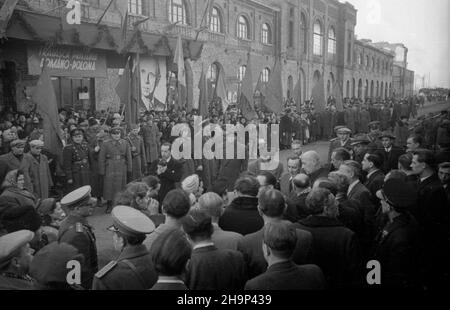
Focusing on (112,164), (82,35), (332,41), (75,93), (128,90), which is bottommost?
(112,164)

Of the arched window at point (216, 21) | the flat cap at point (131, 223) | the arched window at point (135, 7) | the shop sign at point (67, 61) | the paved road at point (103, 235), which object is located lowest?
the paved road at point (103, 235)

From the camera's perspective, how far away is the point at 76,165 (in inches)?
280

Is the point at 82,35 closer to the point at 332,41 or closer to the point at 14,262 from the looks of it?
the point at 14,262

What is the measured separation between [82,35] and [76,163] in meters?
4.90

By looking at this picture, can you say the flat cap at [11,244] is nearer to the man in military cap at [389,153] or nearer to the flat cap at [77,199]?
the flat cap at [77,199]

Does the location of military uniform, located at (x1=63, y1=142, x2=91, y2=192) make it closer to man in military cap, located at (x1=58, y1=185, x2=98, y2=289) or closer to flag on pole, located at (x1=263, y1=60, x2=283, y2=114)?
flag on pole, located at (x1=263, y1=60, x2=283, y2=114)

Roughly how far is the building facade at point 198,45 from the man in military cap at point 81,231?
15.8ft

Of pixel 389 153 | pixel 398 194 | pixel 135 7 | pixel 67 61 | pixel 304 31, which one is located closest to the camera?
pixel 398 194

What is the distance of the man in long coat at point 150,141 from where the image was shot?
32.1ft

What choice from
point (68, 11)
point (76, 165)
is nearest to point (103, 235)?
point (76, 165)

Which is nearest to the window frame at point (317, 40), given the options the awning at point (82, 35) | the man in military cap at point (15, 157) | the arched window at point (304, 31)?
the arched window at point (304, 31)

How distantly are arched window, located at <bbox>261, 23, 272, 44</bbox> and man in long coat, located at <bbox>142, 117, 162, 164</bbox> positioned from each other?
1406 cm

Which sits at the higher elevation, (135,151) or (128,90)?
(128,90)
